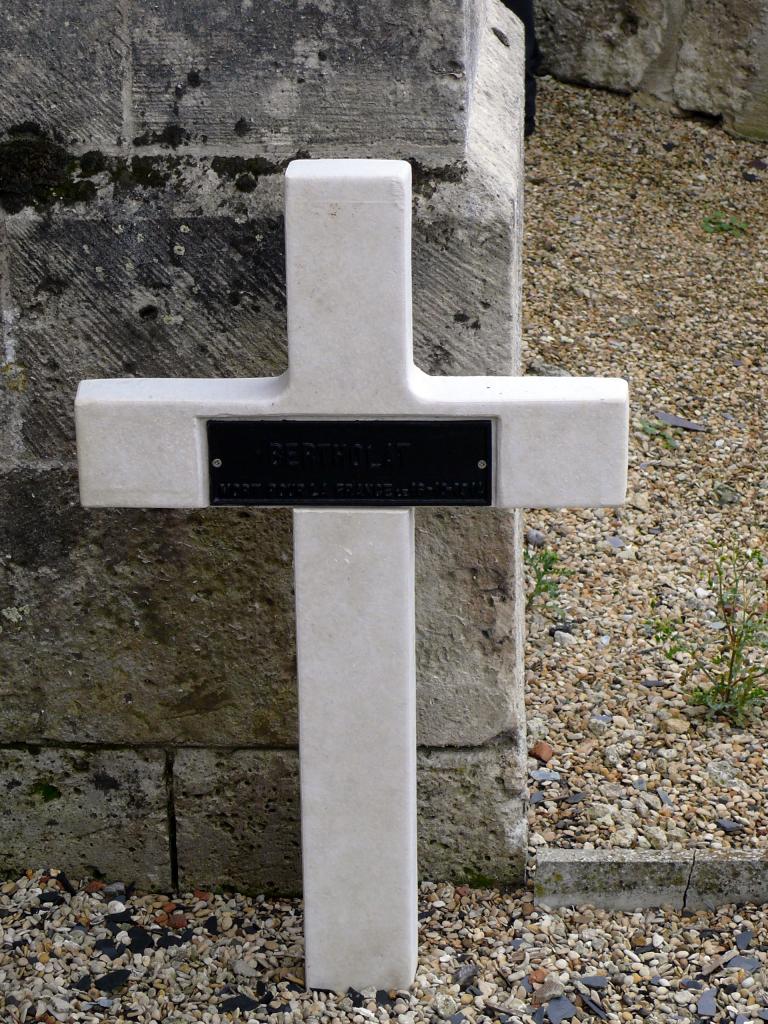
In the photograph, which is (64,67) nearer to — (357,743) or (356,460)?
(356,460)

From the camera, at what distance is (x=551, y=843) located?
2965mm

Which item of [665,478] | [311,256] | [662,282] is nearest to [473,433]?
[311,256]

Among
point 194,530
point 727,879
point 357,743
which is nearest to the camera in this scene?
point 357,743

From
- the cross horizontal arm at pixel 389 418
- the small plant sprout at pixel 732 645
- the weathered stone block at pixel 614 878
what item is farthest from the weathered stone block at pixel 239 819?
the small plant sprout at pixel 732 645

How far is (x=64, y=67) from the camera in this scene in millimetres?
2451

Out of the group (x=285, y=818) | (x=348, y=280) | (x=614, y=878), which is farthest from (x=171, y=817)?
Answer: (x=348, y=280)

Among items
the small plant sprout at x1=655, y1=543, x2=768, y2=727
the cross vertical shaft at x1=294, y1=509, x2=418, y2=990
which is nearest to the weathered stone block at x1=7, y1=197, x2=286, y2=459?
the cross vertical shaft at x1=294, y1=509, x2=418, y2=990

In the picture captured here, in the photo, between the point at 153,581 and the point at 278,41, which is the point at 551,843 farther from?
the point at 278,41

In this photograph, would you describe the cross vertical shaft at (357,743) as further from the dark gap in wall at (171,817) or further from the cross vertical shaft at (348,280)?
the dark gap in wall at (171,817)

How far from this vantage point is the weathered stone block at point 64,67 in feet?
7.97

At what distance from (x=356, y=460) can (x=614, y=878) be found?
1.20 m

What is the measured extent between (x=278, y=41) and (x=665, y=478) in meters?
2.65

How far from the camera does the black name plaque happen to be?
2.22m

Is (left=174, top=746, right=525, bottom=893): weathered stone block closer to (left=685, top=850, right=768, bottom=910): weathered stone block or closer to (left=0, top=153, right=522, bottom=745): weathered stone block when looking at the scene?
(left=0, top=153, right=522, bottom=745): weathered stone block
